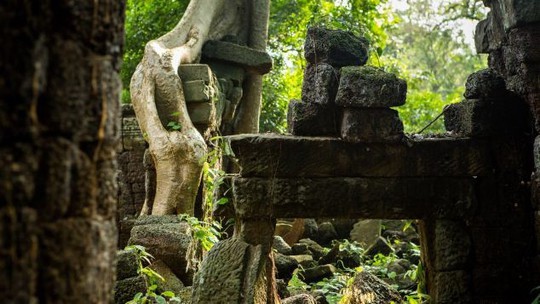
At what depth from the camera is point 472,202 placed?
471cm

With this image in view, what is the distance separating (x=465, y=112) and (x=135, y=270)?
3104 mm

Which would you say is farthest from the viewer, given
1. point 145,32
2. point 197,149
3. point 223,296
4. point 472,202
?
point 145,32

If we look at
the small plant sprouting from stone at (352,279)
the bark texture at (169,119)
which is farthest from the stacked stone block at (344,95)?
the bark texture at (169,119)

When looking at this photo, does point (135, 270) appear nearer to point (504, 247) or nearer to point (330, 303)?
point (330, 303)

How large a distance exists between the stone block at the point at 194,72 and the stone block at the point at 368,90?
405 centimetres

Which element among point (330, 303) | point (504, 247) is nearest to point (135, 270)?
point (330, 303)

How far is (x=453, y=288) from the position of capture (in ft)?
15.3

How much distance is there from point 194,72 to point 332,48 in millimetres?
3876

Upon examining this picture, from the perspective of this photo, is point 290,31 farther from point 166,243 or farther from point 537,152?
point 537,152

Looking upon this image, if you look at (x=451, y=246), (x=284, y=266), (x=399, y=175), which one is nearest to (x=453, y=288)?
(x=451, y=246)

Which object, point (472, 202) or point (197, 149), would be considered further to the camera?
point (197, 149)

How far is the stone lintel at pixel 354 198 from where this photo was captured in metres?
4.58

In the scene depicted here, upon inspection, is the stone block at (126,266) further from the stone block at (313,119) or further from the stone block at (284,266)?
the stone block at (284,266)

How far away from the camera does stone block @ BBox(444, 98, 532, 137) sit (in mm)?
4723
